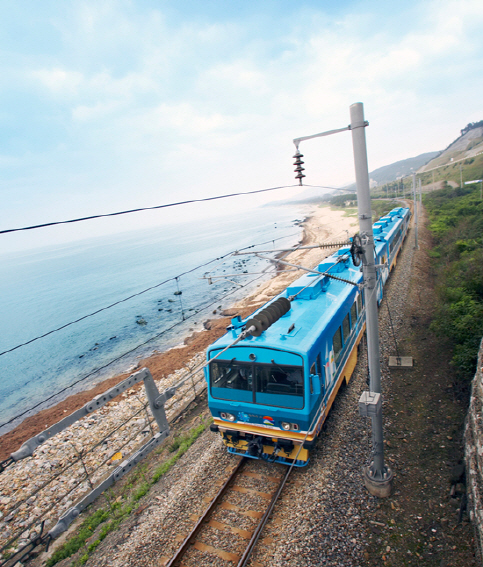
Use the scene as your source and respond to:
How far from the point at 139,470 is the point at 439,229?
113ft

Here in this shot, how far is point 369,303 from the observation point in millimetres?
5863

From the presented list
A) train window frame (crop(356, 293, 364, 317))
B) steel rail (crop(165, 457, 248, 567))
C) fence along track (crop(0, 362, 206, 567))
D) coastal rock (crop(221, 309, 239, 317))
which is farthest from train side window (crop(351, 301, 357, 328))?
coastal rock (crop(221, 309, 239, 317))

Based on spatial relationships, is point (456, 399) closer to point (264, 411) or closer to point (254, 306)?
point (264, 411)

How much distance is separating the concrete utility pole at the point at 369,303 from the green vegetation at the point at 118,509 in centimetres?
500

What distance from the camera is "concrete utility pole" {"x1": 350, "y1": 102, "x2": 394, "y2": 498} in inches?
216

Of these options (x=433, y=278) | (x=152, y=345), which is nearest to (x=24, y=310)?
(x=152, y=345)

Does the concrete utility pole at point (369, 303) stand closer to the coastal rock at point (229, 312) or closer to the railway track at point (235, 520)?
the railway track at point (235, 520)

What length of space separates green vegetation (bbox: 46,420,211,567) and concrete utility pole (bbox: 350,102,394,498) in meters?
5.00

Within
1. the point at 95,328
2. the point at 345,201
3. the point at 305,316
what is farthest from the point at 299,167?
the point at 345,201

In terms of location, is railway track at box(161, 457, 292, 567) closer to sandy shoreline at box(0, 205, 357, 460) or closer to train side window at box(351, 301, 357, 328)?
train side window at box(351, 301, 357, 328)

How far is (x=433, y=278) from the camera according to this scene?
66.5ft

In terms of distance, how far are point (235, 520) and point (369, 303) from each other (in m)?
4.90

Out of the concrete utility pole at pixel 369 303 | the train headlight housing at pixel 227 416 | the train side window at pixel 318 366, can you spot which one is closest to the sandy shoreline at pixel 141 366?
the train headlight housing at pixel 227 416

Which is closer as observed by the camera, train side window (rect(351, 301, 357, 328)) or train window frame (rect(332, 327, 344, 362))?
train window frame (rect(332, 327, 344, 362))
